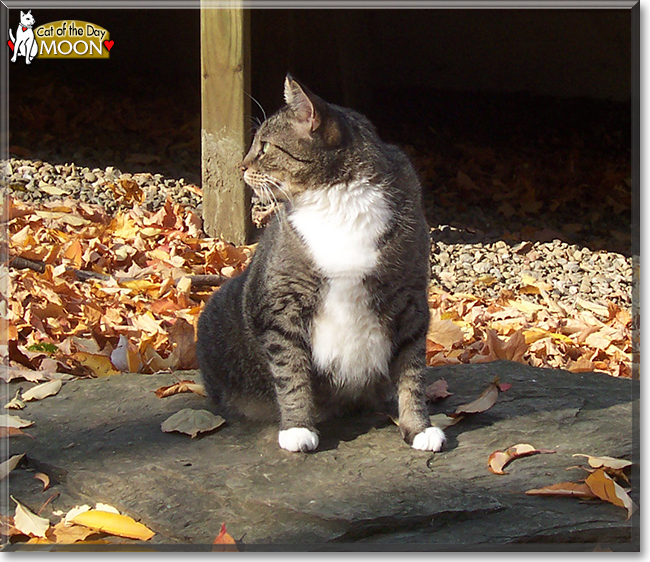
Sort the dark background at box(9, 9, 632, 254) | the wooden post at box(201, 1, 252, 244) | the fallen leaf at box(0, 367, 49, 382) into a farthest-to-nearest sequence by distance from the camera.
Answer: the dark background at box(9, 9, 632, 254) → the wooden post at box(201, 1, 252, 244) → the fallen leaf at box(0, 367, 49, 382)

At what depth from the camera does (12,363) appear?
3.57m

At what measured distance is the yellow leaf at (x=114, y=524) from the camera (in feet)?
7.43

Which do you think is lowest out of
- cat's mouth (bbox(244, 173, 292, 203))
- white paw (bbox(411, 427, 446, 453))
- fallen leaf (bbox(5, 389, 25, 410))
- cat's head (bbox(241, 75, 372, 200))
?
white paw (bbox(411, 427, 446, 453))

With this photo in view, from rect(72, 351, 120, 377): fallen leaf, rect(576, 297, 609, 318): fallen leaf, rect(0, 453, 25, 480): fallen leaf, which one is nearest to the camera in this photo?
rect(0, 453, 25, 480): fallen leaf

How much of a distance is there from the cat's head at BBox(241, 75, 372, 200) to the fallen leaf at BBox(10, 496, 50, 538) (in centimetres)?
139

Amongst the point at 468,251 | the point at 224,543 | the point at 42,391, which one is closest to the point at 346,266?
the point at 224,543

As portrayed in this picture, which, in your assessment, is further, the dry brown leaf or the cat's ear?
the dry brown leaf

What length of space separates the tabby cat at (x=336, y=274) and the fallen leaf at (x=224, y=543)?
49 centimetres

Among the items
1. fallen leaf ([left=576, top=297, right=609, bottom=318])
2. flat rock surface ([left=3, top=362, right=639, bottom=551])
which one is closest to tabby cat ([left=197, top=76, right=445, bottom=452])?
flat rock surface ([left=3, top=362, right=639, bottom=551])

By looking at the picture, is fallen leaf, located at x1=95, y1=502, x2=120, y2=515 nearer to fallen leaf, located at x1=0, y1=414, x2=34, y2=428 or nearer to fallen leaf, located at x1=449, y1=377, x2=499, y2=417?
fallen leaf, located at x1=0, y1=414, x2=34, y2=428

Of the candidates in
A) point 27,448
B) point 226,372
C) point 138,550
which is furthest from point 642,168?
point 27,448

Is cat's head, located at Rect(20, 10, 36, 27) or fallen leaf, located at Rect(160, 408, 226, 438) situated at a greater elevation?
cat's head, located at Rect(20, 10, 36, 27)

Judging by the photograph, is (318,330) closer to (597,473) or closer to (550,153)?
(597,473)

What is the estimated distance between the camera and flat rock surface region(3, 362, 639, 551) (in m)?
2.24
